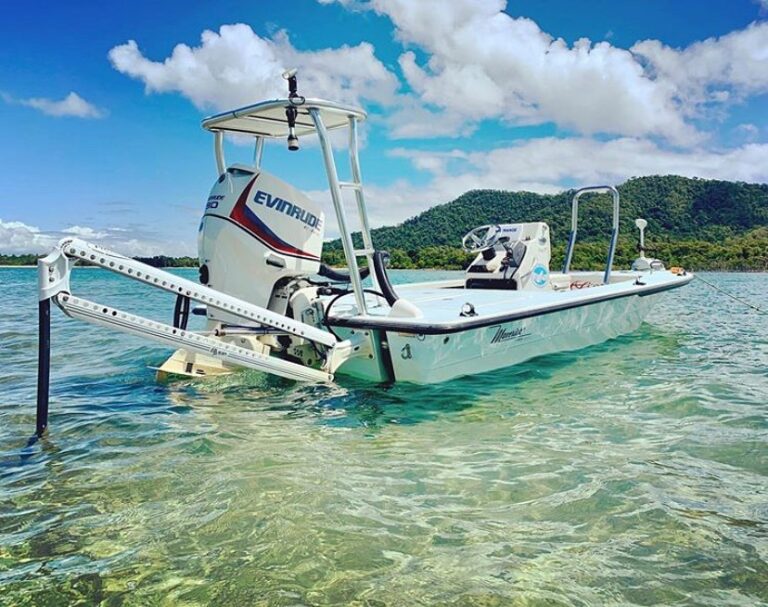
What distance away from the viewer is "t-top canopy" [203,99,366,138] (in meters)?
5.17

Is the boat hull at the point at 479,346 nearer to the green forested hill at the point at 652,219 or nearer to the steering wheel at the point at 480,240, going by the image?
the steering wheel at the point at 480,240

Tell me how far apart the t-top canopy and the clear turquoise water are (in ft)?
8.32

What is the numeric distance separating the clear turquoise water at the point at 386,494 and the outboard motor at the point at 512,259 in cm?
278

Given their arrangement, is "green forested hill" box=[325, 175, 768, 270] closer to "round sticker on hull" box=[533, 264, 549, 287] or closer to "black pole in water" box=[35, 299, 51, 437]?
"round sticker on hull" box=[533, 264, 549, 287]

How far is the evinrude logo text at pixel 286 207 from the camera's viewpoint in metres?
5.68

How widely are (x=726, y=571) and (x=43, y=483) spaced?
3.41m

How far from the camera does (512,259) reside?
28.2 feet

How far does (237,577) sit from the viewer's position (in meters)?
2.39

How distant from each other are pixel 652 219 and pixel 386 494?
211 ft

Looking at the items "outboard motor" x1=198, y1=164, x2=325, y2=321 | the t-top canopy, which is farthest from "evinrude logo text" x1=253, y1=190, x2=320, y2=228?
the t-top canopy

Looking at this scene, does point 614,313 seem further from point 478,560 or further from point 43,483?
point 43,483

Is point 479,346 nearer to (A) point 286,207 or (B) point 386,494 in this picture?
(A) point 286,207

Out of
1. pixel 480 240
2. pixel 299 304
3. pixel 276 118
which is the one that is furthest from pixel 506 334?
pixel 480 240

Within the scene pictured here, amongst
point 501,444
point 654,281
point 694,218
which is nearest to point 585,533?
point 501,444
